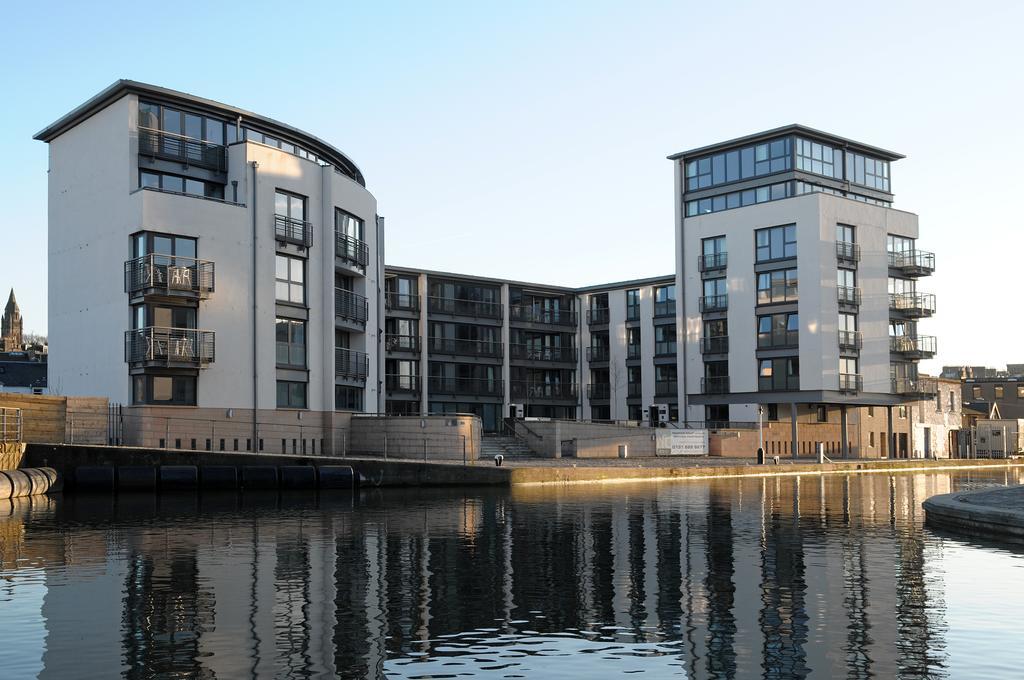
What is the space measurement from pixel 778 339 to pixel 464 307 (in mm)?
23033

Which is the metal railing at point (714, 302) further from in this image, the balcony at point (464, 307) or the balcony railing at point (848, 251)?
the balcony at point (464, 307)

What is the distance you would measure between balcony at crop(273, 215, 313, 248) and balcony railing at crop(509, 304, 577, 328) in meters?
33.3

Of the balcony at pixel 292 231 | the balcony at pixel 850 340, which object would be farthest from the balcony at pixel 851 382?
the balcony at pixel 292 231

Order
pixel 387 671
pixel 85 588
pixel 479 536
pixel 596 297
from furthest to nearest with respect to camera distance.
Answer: pixel 596 297 → pixel 479 536 → pixel 85 588 → pixel 387 671

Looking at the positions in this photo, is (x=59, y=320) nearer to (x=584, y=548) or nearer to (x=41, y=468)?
(x=41, y=468)

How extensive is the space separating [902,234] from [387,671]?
69.3 meters

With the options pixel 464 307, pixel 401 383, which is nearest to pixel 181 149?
pixel 401 383

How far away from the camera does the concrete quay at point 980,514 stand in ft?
72.1

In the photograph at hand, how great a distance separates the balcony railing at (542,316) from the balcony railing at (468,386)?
5.75 m

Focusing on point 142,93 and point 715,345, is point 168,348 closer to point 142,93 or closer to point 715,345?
point 142,93

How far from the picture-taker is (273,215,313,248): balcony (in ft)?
157

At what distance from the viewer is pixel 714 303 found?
235 ft

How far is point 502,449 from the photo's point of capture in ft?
181

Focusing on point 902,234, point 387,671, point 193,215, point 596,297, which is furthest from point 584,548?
point 596,297
